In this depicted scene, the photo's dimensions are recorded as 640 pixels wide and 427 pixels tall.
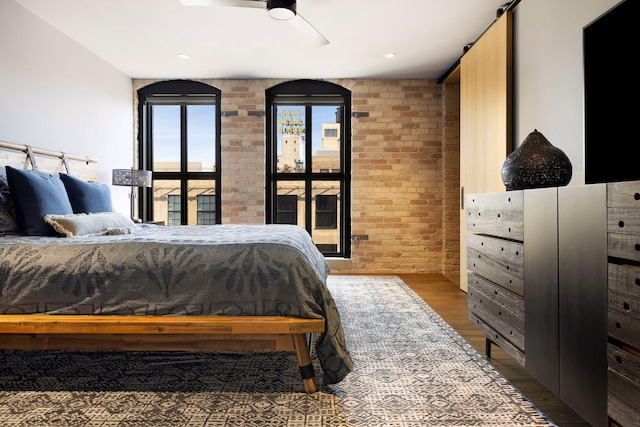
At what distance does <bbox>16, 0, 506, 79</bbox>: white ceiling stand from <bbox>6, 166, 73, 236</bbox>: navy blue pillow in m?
1.70

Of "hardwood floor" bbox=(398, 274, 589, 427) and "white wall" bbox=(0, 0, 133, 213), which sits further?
"white wall" bbox=(0, 0, 133, 213)

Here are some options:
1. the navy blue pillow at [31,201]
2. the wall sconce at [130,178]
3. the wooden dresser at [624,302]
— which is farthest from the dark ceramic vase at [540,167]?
the wall sconce at [130,178]

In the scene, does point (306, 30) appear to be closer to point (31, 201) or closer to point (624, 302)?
point (31, 201)

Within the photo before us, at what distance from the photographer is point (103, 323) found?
1.90 metres

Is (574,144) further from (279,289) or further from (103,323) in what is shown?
(103,323)

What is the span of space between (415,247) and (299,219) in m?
1.59

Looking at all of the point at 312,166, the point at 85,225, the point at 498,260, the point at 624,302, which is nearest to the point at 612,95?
the point at 498,260

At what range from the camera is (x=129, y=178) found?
478cm

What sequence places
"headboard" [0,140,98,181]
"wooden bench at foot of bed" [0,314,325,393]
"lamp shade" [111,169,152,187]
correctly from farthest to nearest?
"lamp shade" [111,169,152,187] < "headboard" [0,140,98,181] < "wooden bench at foot of bed" [0,314,325,393]

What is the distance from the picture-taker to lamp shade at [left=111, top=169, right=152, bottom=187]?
4746 mm

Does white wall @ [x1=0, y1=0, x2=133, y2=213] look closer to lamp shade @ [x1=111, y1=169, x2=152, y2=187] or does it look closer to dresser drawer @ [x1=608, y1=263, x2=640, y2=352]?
lamp shade @ [x1=111, y1=169, x2=152, y2=187]

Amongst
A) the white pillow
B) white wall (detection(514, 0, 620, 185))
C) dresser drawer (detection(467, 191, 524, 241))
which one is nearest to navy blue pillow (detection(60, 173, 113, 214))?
the white pillow

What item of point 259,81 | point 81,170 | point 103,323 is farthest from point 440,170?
point 103,323

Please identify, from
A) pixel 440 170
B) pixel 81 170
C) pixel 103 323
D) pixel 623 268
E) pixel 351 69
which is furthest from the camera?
pixel 440 170
